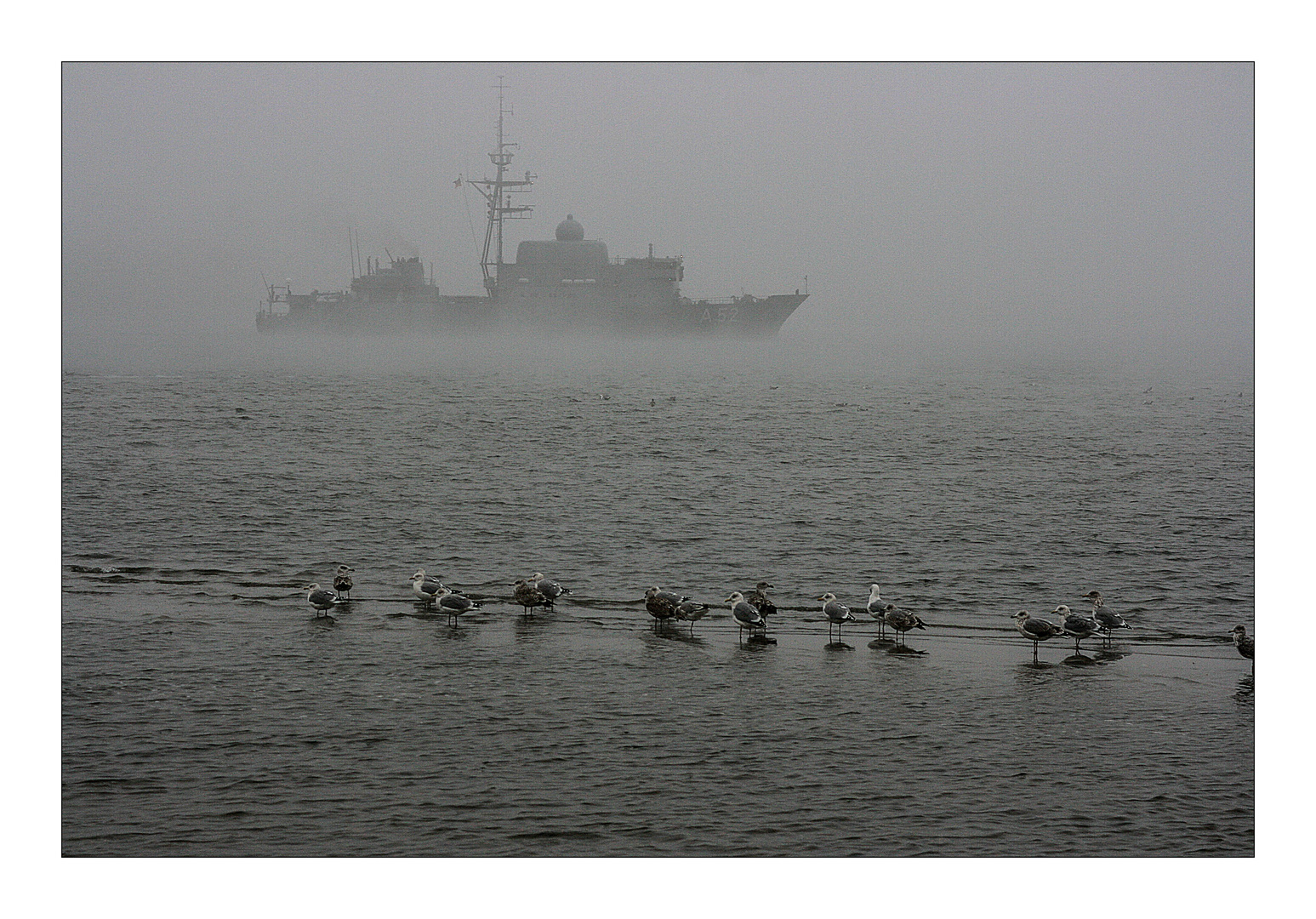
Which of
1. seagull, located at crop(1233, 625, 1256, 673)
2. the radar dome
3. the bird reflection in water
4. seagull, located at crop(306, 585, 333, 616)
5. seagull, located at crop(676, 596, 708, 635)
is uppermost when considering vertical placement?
the radar dome

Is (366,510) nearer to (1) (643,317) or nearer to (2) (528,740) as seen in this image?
(2) (528,740)

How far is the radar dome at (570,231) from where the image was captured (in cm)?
1442

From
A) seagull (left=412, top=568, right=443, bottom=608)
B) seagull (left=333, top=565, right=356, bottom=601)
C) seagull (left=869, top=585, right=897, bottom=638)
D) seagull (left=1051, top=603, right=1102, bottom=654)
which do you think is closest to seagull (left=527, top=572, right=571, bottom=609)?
seagull (left=412, top=568, right=443, bottom=608)

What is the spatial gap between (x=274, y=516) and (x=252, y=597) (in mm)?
3728

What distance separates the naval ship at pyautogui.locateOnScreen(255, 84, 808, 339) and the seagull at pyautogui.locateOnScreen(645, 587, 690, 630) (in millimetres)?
3728

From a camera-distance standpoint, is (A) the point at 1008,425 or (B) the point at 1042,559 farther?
(A) the point at 1008,425

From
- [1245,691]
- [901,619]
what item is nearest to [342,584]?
[901,619]

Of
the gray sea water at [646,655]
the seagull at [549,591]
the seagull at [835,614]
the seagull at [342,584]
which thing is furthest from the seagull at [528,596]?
the seagull at [835,614]

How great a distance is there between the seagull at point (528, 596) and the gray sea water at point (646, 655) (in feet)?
0.42

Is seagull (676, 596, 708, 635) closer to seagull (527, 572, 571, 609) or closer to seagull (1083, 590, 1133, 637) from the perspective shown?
seagull (527, 572, 571, 609)

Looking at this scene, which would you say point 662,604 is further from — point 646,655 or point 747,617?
point 646,655

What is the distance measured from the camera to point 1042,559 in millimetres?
11297

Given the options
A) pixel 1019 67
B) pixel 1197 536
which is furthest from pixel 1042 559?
pixel 1019 67

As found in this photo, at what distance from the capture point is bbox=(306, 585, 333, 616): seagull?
350 inches
